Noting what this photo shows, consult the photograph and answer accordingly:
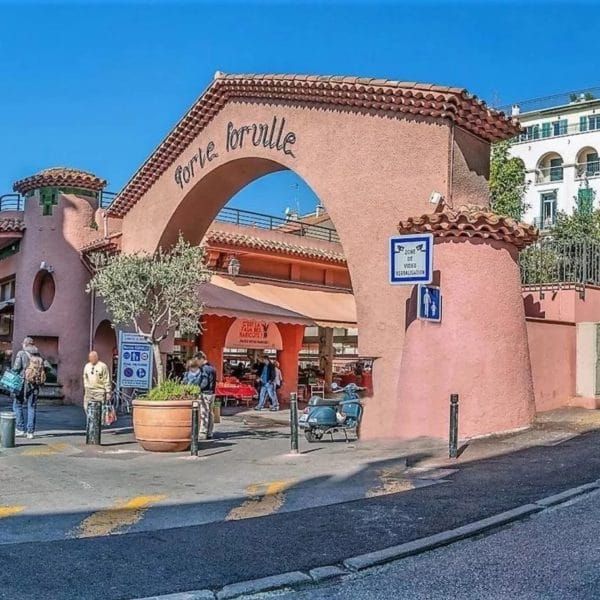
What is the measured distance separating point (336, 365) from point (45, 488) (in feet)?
75.8

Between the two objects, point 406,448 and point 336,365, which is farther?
point 336,365

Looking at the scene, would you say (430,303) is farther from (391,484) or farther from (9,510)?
(9,510)

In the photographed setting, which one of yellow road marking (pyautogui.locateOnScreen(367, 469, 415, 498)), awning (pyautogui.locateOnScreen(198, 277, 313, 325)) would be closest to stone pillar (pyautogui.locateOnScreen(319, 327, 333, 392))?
awning (pyautogui.locateOnScreen(198, 277, 313, 325))

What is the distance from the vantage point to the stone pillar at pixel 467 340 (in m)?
12.8

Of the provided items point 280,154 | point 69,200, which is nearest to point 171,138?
point 280,154

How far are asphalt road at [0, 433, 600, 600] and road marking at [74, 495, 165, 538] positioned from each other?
1.25 feet

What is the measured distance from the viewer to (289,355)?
2641cm

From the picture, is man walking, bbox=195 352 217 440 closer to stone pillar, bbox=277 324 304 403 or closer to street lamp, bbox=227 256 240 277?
street lamp, bbox=227 256 240 277

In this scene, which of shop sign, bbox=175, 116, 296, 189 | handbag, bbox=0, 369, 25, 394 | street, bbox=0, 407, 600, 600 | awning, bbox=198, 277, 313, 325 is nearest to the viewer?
street, bbox=0, 407, 600, 600

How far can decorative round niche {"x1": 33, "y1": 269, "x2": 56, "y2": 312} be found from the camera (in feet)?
79.0

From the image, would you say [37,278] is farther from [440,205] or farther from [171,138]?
[440,205]

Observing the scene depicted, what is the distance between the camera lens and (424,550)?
6762 mm

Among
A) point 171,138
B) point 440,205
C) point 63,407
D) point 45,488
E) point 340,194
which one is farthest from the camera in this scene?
point 63,407

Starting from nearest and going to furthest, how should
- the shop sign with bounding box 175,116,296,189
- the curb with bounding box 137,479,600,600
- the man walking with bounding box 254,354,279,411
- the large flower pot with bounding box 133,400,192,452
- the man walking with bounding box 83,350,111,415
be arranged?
the curb with bounding box 137,479,600,600 < the large flower pot with bounding box 133,400,192,452 < the man walking with bounding box 83,350,111,415 < the shop sign with bounding box 175,116,296,189 < the man walking with bounding box 254,354,279,411
